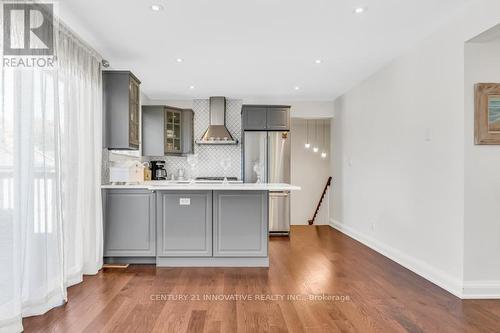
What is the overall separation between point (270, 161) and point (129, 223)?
3016 mm

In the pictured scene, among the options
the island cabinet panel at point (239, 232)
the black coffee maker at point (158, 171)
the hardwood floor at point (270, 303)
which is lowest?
the hardwood floor at point (270, 303)

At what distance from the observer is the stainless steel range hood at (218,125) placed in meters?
6.69

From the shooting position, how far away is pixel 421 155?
3748 mm

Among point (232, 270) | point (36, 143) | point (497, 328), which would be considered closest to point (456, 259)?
point (497, 328)

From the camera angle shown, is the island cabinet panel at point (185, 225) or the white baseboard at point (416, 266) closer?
the white baseboard at point (416, 266)

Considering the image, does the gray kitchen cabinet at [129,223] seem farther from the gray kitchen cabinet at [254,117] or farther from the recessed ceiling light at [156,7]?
the gray kitchen cabinet at [254,117]

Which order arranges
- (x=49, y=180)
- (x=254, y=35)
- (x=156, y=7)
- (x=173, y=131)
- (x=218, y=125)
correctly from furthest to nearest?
(x=218, y=125), (x=173, y=131), (x=254, y=35), (x=156, y=7), (x=49, y=180)

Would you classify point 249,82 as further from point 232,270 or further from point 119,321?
point 119,321

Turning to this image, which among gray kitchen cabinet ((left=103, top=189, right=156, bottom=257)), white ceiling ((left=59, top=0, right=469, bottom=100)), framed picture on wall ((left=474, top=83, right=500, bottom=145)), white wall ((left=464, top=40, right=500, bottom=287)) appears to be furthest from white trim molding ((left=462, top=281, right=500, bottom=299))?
gray kitchen cabinet ((left=103, top=189, right=156, bottom=257))

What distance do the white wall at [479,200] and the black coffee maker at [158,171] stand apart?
5.37 meters

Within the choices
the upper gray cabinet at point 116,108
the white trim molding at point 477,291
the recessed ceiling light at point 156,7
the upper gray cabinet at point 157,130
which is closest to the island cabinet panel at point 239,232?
the upper gray cabinet at point 116,108

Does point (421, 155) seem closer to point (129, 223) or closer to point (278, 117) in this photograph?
point (278, 117)

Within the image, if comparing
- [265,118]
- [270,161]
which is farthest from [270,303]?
[265,118]

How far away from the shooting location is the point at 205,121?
7000 millimetres
